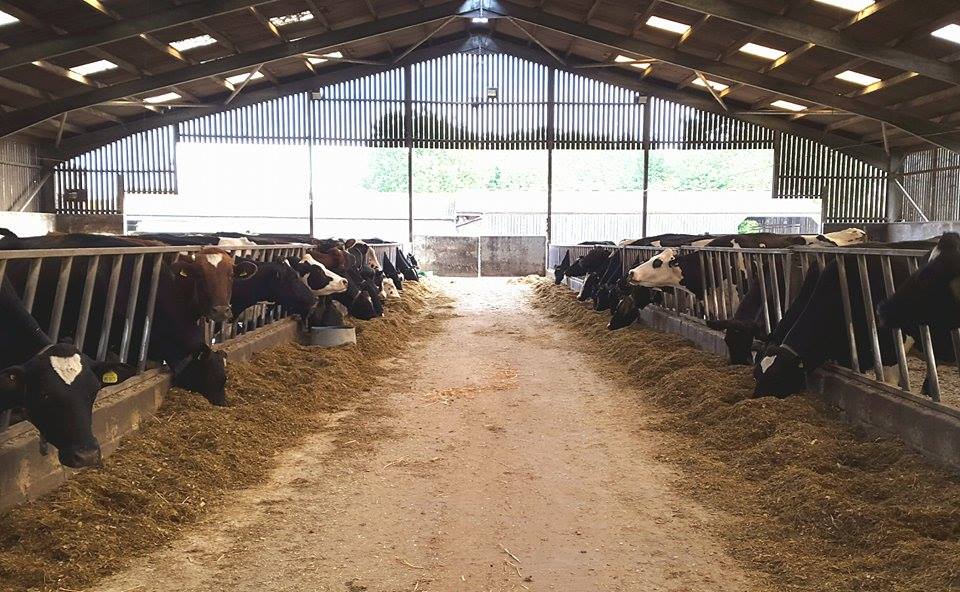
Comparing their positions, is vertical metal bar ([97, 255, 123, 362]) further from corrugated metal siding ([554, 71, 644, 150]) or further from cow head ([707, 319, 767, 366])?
corrugated metal siding ([554, 71, 644, 150])

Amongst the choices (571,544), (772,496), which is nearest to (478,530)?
(571,544)

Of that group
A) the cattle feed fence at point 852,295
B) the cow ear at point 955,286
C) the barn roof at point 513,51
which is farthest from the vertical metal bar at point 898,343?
the barn roof at point 513,51

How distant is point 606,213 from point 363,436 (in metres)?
22.1

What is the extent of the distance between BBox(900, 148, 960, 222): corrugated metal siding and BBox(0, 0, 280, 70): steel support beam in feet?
60.9

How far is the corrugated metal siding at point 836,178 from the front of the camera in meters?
25.0

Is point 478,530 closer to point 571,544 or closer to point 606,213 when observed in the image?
point 571,544

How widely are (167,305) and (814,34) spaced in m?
12.6

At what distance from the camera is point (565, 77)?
26047mm

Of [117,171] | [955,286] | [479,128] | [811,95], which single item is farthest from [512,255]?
[955,286]

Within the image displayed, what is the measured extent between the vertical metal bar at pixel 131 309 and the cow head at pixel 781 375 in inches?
194

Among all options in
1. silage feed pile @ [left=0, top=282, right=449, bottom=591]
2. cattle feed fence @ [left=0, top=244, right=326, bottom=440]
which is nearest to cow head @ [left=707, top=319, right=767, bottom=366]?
silage feed pile @ [left=0, top=282, right=449, bottom=591]

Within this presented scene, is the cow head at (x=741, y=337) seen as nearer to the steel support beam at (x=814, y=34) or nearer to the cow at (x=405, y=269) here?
the steel support beam at (x=814, y=34)

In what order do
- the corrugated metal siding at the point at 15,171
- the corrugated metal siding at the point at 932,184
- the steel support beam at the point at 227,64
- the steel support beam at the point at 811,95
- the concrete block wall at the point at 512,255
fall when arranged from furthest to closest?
the concrete block wall at the point at 512,255 < the corrugated metal siding at the point at 15,171 < the corrugated metal siding at the point at 932,184 < the steel support beam at the point at 227,64 < the steel support beam at the point at 811,95

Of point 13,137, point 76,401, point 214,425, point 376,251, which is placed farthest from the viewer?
point 13,137
